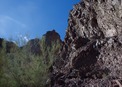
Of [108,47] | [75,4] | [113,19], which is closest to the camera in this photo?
[108,47]

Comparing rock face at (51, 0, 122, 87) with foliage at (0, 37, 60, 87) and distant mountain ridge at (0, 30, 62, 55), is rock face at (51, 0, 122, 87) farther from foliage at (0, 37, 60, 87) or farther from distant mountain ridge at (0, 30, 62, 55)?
distant mountain ridge at (0, 30, 62, 55)

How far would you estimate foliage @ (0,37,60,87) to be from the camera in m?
7.26

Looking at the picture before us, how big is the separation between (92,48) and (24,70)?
2.04 m

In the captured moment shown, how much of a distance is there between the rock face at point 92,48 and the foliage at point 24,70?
44 centimetres

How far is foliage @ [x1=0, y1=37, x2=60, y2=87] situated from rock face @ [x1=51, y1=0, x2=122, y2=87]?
441mm

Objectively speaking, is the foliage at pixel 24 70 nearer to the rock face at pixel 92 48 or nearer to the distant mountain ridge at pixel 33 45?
the distant mountain ridge at pixel 33 45

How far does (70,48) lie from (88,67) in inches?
64.4

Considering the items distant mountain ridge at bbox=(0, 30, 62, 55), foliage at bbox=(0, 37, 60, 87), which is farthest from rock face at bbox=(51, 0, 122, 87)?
distant mountain ridge at bbox=(0, 30, 62, 55)

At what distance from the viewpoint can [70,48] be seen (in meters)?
9.11

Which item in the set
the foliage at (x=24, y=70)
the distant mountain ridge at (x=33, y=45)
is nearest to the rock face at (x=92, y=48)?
the foliage at (x=24, y=70)

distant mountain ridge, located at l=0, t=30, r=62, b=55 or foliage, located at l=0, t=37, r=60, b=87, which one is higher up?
distant mountain ridge, located at l=0, t=30, r=62, b=55

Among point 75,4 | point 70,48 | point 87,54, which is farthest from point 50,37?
point 87,54

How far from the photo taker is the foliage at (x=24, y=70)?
7259 millimetres

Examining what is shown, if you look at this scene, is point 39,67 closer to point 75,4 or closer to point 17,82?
point 17,82
